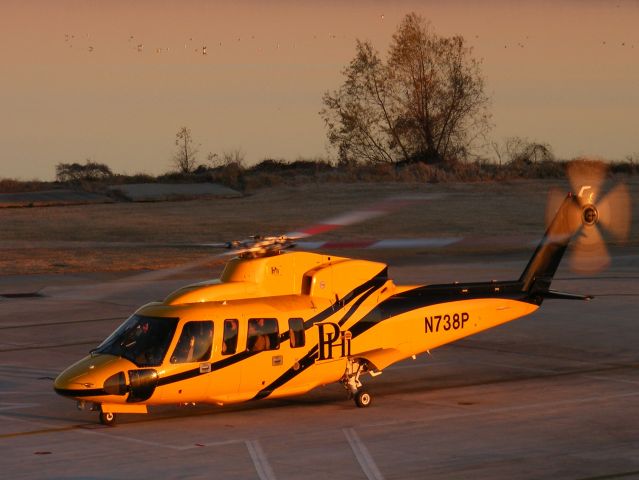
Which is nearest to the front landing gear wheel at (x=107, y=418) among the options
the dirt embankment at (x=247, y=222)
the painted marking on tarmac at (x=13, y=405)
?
the painted marking on tarmac at (x=13, y=405)

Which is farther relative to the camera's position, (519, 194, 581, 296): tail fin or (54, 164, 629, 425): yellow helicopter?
(519, 194, 581, 296): tail fin

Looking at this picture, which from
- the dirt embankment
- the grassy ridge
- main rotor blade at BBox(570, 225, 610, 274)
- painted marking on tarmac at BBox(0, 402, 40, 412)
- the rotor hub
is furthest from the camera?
the grassy ridge

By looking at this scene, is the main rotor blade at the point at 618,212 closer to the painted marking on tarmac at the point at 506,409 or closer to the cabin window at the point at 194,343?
the painted marking on tarmac at the point at 506,409

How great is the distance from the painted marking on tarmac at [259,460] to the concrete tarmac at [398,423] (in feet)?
0.09

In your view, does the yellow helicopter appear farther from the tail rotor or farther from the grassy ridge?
the grassy ridge

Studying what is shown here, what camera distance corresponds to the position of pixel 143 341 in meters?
20.8

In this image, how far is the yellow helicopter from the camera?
20.7 m

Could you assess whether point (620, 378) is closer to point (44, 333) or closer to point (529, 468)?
point (529, 468)

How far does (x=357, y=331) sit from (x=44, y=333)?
11.2 metres

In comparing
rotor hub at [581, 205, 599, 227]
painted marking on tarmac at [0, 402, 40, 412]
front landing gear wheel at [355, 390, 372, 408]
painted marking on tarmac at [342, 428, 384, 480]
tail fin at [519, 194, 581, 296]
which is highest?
rotor hub at [581, 205, 599, 227]

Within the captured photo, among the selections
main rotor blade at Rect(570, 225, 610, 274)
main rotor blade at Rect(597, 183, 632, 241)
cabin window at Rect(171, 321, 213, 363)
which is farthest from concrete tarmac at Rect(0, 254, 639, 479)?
main rotor blade at Rect(597, 183, 632, 241)

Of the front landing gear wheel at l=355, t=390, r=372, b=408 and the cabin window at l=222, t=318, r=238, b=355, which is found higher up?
the cabin window at l=222, t=318, r=238, b=355

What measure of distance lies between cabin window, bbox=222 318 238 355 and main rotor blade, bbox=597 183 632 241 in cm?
3202

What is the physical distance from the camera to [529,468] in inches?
701
